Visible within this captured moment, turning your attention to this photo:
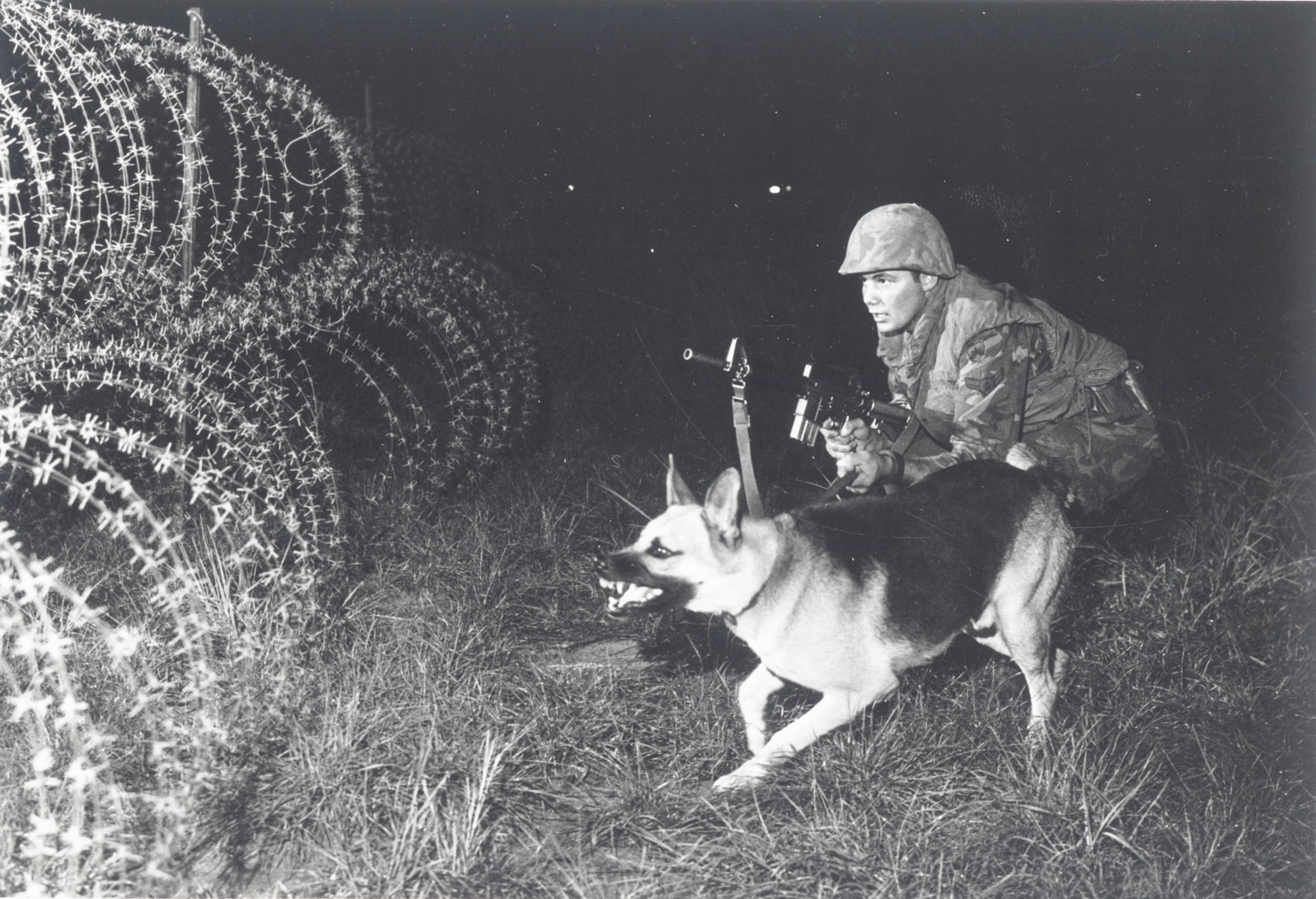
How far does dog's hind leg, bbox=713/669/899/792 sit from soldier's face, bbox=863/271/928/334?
166 cm

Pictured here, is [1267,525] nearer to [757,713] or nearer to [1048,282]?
[757,713]

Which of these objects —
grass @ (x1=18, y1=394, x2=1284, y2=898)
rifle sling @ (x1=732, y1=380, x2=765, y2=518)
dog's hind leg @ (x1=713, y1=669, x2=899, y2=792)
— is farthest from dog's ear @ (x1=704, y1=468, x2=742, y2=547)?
grass @ (x1=18, y1=394, x2=1284, y2=898)

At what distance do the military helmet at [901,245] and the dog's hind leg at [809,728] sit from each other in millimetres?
1744

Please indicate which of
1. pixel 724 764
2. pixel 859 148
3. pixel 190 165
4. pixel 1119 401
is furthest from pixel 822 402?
pixel 859 148

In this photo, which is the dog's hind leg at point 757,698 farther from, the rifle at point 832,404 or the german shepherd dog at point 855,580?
the rifle at point 832,404

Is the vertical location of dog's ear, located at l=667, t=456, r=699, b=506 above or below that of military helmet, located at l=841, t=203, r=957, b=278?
below

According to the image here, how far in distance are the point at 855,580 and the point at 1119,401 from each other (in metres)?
1.68

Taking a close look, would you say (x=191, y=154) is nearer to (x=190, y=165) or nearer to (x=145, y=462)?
(x=190, y=165)

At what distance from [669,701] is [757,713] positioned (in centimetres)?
41

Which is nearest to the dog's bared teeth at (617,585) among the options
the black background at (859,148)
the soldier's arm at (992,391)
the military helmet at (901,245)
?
the soldier's arm at (992,391)

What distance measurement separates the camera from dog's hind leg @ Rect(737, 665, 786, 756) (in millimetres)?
3541

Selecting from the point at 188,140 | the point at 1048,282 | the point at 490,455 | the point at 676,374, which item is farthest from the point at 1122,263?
the point at 188,140

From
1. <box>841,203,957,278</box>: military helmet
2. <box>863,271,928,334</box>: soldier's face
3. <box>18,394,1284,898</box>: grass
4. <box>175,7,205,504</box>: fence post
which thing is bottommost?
<box>18,394,1284,898</box>: grass

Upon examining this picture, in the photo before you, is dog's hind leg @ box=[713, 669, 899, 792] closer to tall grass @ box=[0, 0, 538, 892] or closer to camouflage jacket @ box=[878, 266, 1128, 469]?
tall grass @ box=[0, 0, 538, 892]
